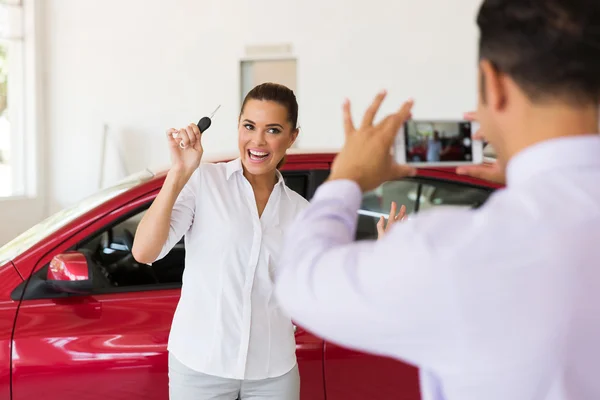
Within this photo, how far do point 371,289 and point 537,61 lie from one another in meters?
0.28

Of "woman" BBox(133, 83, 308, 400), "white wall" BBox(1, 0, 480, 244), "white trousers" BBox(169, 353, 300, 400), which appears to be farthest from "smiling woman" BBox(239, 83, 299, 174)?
"white wall" BBox(1, 0, 480, 244)

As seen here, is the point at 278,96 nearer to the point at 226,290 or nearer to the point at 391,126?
the point at 226,290

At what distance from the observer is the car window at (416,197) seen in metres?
2.47

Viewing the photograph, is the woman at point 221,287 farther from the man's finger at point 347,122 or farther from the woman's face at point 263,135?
the man's finger at point 347,122

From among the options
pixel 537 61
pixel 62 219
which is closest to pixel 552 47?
pixel 537 61

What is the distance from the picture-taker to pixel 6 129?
7504mm

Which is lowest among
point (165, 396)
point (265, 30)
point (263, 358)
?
point (165, 396)

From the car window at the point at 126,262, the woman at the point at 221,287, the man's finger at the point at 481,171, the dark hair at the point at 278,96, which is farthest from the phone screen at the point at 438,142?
the car window at the point at 126,262

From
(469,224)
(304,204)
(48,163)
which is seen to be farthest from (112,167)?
(469,224)

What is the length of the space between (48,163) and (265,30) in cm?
293

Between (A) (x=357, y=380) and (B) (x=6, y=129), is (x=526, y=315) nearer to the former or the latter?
(A) (x=357, y=380)

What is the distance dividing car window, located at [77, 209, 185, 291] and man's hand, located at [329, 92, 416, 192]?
5.25ft

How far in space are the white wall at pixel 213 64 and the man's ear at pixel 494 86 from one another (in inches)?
236

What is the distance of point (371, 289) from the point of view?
0.66 metres
